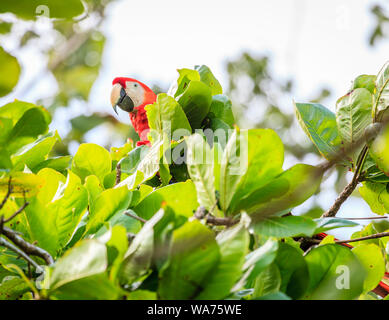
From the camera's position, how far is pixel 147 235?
41 centimetres

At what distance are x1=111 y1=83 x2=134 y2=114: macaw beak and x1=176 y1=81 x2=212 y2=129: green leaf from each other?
169 centimetres

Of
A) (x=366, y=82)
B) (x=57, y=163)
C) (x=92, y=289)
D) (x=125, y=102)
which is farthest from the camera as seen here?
(x=125, y=102)

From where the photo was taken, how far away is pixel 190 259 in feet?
1.28

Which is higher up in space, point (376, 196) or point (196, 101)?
point (196, 101)

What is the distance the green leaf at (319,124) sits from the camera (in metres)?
0.72

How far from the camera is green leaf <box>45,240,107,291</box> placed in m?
0.38

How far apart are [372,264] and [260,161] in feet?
0.69

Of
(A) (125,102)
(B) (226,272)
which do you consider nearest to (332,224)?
(B) (226,272)

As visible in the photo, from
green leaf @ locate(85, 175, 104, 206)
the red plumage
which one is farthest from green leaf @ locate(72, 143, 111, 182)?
the red plumage

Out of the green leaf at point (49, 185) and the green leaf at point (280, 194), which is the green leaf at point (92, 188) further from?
the green leaf at point (280, 194)

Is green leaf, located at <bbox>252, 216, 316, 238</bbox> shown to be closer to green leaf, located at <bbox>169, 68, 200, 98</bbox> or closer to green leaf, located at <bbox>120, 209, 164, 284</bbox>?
green leaf, located at <bbox>120, 209, 164, 284</bbox>

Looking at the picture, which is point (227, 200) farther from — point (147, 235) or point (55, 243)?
point (55, 243)

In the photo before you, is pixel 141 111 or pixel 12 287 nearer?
A: pixel 12 287

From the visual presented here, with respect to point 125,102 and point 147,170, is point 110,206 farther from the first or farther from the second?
point 125,102
